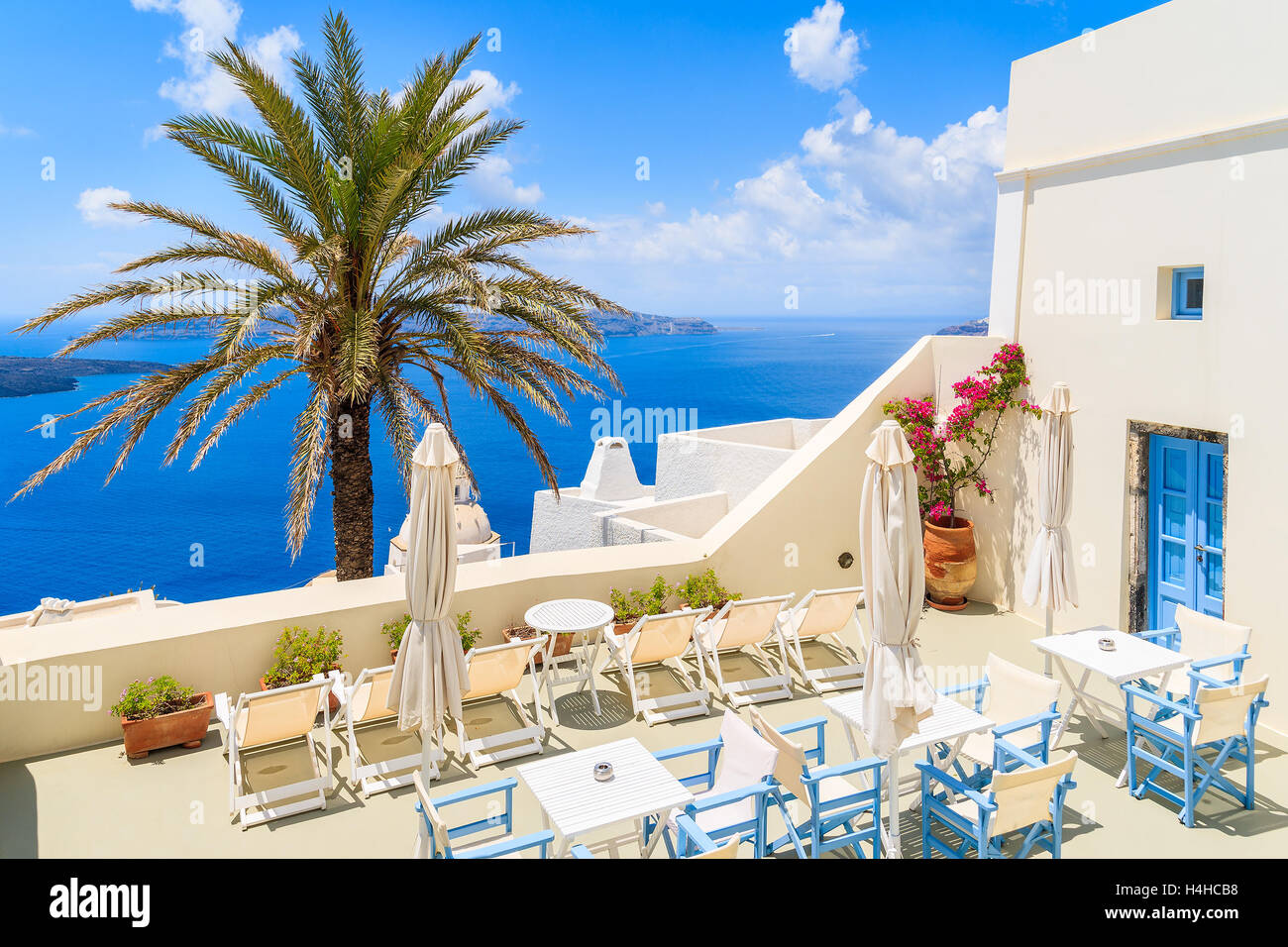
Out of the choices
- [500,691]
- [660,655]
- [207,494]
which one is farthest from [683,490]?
[207,494]

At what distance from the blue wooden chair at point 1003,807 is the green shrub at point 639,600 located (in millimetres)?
3786

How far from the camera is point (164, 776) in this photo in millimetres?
6312

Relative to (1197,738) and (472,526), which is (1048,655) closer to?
(1197,738)

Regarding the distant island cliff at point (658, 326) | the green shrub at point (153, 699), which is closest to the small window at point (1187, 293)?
the green shrub at point (153, 699)

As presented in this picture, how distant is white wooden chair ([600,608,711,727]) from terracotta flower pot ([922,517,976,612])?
12.2ft

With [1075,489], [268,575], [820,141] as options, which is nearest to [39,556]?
[268,575]

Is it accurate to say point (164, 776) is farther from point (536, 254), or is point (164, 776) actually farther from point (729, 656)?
point (536, 254)

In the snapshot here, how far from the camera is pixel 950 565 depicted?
10.1 meters

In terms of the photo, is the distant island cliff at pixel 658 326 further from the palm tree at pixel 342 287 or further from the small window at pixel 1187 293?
the small window at pixel 1187 293

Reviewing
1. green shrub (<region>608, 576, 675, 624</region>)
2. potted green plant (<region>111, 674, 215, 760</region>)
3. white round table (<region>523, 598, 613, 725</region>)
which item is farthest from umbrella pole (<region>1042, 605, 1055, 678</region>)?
potted green plant (<region>111, 674, 215, 760</region>)

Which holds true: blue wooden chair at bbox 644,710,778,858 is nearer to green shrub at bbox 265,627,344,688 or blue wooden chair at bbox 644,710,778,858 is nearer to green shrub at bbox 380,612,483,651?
green shrub at bbox 380,612,483,651

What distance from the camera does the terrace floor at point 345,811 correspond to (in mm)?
5395

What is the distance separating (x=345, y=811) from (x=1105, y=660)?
5.73 metres

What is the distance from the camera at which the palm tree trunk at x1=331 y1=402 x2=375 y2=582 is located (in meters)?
9.32
